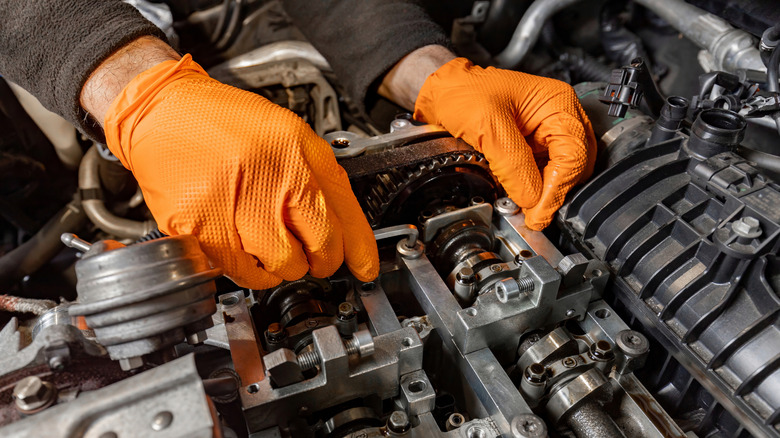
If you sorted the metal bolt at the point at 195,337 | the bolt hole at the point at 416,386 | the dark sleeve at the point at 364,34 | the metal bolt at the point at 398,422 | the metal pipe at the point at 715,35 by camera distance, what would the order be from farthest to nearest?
the dark sleeve at the point at 364,34 → the metal pipe at the point at 715,35 → the bolt hole at the point at 416,386 → the metal bolt at the point at 398,422 → the metal bolt at the point at 195,337

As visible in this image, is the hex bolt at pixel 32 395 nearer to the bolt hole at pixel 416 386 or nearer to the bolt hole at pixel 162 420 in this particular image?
the bolt hole at pixel 162 420

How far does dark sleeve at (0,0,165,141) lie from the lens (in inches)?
75.2

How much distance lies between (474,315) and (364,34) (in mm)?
1658

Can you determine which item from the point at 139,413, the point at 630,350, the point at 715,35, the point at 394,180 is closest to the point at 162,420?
the point at 139,413

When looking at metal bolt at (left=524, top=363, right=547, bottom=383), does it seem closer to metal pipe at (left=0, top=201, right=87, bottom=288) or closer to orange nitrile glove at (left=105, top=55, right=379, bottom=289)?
orange nitrile glove at (left=105, top=55, right=379, bottom=289)

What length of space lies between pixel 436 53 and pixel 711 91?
1.14m

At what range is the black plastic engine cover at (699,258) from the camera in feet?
4.34

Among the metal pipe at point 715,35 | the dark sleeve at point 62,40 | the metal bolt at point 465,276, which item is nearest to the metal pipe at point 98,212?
the dark sleeve at point 62,40

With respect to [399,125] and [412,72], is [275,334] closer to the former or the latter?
[399,125]

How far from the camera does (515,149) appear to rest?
1.85 m

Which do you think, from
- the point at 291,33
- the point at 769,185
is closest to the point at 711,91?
the point at 769,185

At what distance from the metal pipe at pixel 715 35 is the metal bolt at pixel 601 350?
1.54 metres

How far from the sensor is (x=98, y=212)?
273 cm

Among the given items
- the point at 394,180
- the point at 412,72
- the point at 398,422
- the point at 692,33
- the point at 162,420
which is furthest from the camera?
the point at 692,33
